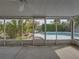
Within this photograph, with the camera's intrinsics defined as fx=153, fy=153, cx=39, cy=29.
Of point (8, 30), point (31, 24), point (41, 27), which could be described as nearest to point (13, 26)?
point (8, 30)

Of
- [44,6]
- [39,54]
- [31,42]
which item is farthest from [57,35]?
[44,6]

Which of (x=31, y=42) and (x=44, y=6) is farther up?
(x=44, y=6)

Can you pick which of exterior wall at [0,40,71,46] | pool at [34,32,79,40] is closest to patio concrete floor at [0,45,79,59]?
exterior wall at [0,40,71,46]

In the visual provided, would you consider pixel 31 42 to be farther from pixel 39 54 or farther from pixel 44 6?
pixel 44 6

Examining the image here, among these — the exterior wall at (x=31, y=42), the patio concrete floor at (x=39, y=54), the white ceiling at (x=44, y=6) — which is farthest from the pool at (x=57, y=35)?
the white ceiling at (x=44, y=6)

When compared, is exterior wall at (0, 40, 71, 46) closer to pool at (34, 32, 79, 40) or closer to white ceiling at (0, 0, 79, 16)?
pool at (34, 32, 79, 40)

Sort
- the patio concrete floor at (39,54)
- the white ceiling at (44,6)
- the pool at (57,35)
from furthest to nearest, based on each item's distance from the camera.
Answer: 1. the pool at (57,35)
2. the patio concrete floor at (39,54)
3. the white ceiling at (44,6)

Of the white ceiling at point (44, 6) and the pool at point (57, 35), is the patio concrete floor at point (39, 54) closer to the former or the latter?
the white ceiling at point (44, 6)

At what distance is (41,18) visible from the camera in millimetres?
12992

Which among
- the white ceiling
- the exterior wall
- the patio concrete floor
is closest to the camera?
the white ceiling

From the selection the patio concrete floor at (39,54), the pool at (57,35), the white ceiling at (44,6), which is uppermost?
the white ceiling at (44,6)

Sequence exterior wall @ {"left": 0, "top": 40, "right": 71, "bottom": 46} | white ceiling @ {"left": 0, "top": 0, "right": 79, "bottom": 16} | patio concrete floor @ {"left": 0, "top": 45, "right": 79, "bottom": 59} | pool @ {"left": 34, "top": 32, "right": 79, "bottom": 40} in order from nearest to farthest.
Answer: white ceiling @ {"left": 0, "top": 0, "right": 79, "bottom": 16}
patio concrete floor @ {"left": 0, "top": 45, "right": 79, "bottom": 59}
exterior wall @ {"left": 0, "top": 40, "right": 71, "bottom": 46}
pool @ {"left": 34, "top": 32, "right": 79, "bottom": 40}

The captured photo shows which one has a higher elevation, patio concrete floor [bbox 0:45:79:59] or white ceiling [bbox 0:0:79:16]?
white ceiling [bbox 0:0:79:16]

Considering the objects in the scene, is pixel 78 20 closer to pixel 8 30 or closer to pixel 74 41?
pixel 74 41
